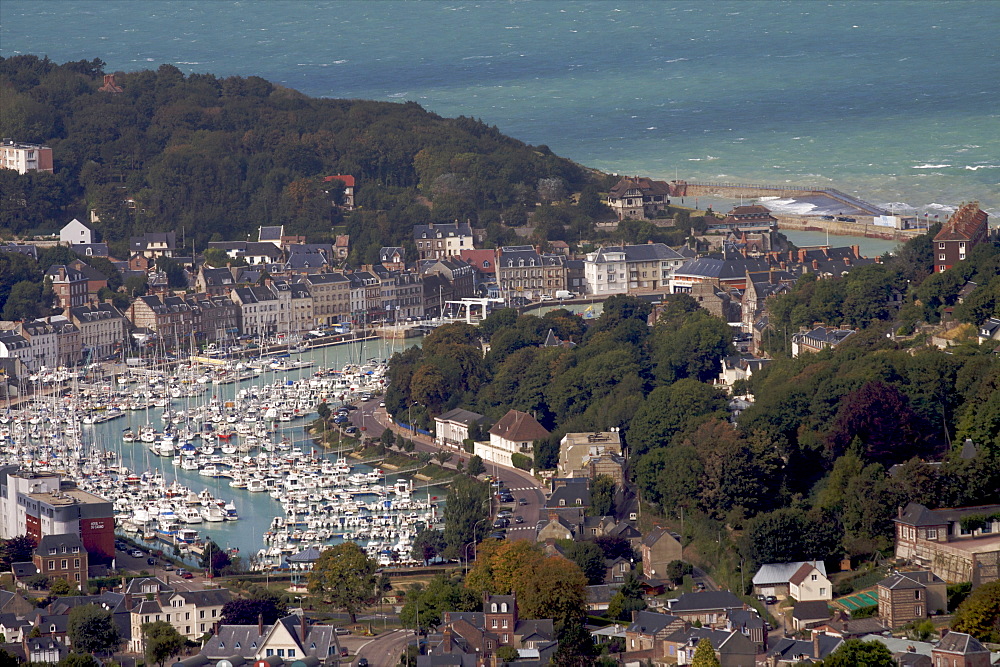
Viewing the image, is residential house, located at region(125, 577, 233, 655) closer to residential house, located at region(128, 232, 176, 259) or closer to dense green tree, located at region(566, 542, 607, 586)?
dense green tree, located at region(566, 542, 607, 586)


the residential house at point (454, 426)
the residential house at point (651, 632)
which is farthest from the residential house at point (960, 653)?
the residential house at point (454, 426)

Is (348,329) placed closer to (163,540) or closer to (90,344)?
(90,344)

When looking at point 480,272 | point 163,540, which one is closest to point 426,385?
point 163,540

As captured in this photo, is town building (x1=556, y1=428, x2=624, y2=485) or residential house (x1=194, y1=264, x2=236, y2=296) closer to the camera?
town building (x1=556, y1=428, x2=624, y2=485)

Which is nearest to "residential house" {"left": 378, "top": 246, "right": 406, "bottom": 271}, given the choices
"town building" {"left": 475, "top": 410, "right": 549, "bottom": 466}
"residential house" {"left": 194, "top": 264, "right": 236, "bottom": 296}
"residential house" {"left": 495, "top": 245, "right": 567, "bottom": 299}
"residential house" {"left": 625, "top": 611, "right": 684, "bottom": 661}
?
"residential house" {"left": 495, "top": 245, "right": 567, "bottom": 299}

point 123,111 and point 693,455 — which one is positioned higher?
point 123,111

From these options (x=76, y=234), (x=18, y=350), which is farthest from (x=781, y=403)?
(x=76, y=234)
